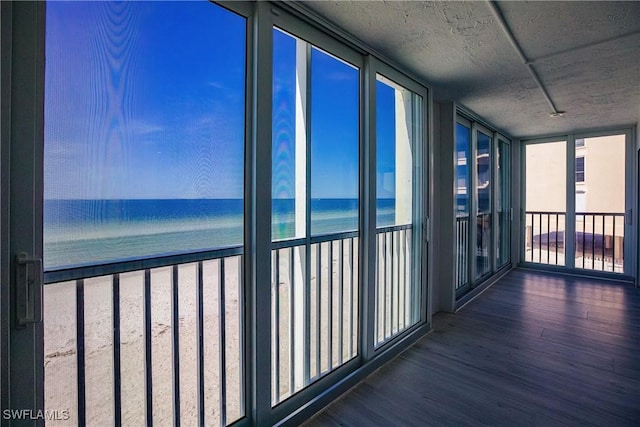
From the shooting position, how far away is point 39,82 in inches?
40.1

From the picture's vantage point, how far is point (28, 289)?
100 cm

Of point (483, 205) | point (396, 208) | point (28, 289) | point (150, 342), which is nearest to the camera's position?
point (28, 289)

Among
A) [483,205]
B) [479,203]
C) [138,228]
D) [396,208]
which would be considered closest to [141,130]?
[138,228]

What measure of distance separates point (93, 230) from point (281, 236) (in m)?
0.92

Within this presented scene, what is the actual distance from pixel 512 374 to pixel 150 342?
7.86 ft

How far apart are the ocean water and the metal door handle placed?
0.18 feet

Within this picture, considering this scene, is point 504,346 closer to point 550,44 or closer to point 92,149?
point 550,44

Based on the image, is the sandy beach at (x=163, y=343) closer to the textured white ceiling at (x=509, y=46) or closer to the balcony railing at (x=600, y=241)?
the textured white ceiling at (x=509, y=46)

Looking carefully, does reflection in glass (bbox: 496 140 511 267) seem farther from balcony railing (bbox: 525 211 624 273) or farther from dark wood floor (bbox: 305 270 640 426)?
dark wood floor (bbox: 305 270 640 426)

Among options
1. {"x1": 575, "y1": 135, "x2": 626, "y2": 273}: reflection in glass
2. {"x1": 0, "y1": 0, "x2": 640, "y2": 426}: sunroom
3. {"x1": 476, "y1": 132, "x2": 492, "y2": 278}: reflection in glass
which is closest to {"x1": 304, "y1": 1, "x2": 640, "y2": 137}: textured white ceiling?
{"x1": 0, "y1": 0, "x2": 640, "y2": 426}: sunroom

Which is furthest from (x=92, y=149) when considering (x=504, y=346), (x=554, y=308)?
(x=554, y=308)

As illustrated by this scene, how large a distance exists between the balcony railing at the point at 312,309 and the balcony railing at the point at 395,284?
39cm

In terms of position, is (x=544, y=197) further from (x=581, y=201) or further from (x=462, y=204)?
(x=462, y=204)

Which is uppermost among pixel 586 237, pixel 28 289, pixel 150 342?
pixel 28 289
